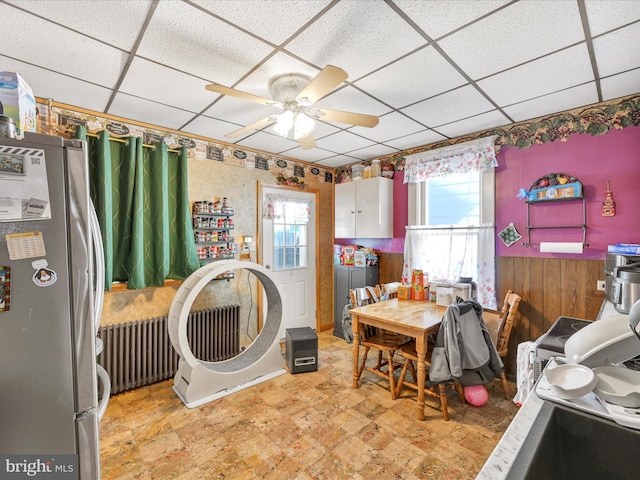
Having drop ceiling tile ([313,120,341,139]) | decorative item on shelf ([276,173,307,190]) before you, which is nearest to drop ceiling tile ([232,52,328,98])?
drop ceiling tile ([313,120,341,139])

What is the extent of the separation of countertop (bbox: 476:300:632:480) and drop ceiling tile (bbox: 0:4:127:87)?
2.47 m

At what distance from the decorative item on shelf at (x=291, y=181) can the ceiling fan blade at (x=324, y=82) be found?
2232 millimetres

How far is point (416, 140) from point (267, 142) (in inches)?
65.1

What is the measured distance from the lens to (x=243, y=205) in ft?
12.1

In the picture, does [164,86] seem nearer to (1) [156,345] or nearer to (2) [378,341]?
(1) [156,345]

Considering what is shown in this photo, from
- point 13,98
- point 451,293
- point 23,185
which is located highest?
point 13,98

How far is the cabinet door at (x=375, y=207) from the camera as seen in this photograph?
3.88 metres

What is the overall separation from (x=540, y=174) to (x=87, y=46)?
3517 millimetres

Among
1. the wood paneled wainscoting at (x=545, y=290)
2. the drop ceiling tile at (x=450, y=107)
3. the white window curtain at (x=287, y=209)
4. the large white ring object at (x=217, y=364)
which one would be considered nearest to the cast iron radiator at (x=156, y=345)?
the large white ring object at (x=217, y=364)

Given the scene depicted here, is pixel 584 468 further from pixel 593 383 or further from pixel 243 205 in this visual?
pixel 243 205

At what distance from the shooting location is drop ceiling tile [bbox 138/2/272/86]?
4.99 ft

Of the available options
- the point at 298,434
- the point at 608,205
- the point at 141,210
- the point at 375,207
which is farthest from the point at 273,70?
the point at 608,205

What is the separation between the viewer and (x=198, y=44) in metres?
1.73

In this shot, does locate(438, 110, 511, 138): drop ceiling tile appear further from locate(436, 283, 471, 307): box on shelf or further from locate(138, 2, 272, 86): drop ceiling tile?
locate(138, 2, 272, 86): drop ceiling tile
